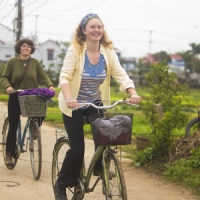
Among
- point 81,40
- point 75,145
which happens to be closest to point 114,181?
point 75,145

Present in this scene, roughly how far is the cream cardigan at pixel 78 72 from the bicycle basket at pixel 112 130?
55 cm

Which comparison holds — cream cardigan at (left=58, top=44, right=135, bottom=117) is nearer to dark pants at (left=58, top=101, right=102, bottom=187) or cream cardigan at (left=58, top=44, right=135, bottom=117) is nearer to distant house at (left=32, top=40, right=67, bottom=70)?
dark pants at (left=58, top=101, right=102, bottom=187)

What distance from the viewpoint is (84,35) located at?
17.4 feet

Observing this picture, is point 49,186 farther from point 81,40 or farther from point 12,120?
point 81,40

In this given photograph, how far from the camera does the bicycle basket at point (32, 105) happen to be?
7000 millimetres

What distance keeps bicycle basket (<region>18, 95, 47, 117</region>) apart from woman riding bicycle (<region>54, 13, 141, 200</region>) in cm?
174

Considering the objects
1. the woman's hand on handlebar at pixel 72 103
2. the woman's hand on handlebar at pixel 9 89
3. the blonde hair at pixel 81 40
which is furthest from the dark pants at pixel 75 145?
the woman's hand on handlebar at pixel 9 89

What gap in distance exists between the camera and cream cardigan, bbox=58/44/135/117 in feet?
16.8

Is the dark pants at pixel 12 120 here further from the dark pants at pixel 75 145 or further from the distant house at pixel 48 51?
the distant house at pixel 48 51

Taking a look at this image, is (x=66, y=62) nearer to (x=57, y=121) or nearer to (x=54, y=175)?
(x=54, y=175)

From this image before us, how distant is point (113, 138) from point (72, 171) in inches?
33.3

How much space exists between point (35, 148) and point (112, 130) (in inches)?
116

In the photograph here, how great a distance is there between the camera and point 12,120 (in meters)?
7.53

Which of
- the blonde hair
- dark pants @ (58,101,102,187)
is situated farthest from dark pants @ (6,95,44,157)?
the blonde hair
